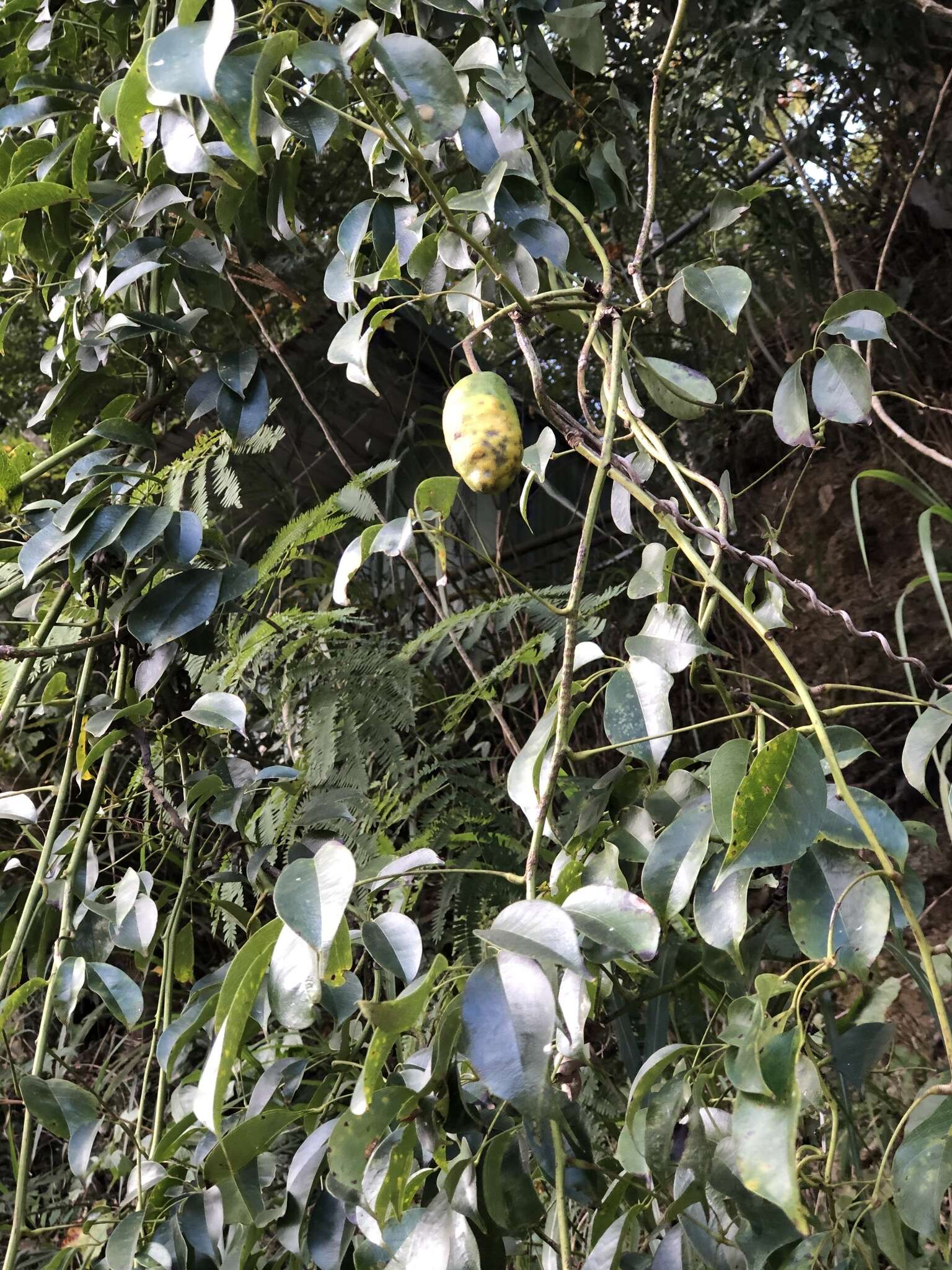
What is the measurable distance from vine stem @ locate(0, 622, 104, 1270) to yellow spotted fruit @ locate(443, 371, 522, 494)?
40 cm

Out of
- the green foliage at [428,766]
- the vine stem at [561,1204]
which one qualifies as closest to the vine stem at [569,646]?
the green foliage at [428,766]

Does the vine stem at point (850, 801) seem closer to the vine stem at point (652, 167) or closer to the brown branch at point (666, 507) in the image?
the brown branch at point (666, 507)

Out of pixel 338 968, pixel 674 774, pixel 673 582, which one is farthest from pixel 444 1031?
pixel 673 582

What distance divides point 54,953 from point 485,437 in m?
0.50

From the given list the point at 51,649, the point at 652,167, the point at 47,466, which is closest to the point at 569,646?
the point at 652,167

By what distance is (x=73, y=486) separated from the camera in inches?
32.7

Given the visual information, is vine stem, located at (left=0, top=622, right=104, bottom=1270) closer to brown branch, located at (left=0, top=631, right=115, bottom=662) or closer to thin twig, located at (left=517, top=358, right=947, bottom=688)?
brown branch, located at (left=0, top=631, right=115, bottom=662)

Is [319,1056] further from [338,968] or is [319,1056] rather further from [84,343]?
[84,343]

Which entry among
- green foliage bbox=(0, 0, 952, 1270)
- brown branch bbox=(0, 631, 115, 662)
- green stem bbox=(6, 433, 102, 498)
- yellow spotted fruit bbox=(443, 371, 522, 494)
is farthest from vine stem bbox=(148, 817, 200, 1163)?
yellow spotted fruit bbox=(443, 371, 522, 494)

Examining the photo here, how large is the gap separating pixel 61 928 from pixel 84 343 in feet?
1.60

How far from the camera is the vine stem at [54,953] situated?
0.63 meters

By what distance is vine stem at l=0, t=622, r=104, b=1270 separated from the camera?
0.63m

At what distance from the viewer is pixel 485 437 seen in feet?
1.71

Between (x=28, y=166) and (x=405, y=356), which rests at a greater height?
(x=28, y=166)
